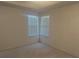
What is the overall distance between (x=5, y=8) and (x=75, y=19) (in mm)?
2898

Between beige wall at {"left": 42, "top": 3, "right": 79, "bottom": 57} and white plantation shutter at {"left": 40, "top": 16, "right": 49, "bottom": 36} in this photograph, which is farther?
white plantation shutter at {"left": 40, "top": 16, "right": 49, "bottom": 36}

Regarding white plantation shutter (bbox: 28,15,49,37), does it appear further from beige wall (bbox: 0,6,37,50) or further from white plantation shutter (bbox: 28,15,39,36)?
beige wall (bbox: 0,6,37,50)

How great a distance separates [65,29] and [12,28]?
237cm

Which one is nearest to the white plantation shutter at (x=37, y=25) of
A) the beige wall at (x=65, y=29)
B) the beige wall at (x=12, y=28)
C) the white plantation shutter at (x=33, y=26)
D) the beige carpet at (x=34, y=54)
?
the white plantation shutter at (x=33, y=26)

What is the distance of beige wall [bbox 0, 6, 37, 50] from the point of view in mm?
4496

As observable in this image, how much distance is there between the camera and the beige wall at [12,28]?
4.50m

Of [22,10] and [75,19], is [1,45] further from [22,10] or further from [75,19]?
[75,19]

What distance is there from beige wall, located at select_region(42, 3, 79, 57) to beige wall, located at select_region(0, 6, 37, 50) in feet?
4.85

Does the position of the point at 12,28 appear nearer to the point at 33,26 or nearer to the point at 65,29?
the point at 33,26

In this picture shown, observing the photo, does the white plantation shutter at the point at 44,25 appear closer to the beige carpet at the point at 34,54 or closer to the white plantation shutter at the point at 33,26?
the white plantation shutter at the point at 33,26

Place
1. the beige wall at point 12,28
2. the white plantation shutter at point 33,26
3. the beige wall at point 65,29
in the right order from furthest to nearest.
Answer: the white plantation shutter at point 33,26 < the beige wall at point 12,28 < the beige wall at point 65,29

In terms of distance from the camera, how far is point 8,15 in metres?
4.63

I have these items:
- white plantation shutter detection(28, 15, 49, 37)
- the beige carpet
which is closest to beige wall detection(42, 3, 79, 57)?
the beige carpet

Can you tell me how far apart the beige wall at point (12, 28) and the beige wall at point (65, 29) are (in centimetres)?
148
